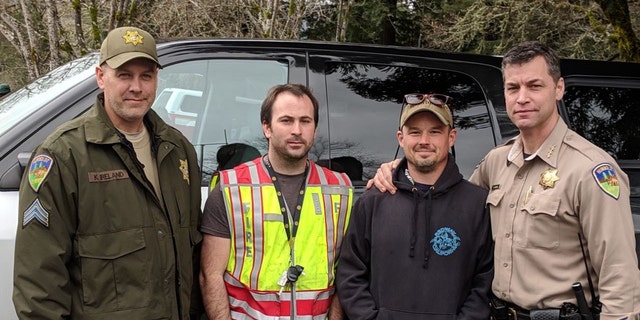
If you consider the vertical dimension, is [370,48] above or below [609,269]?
above

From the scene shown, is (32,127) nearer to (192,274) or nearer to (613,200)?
(192,274)

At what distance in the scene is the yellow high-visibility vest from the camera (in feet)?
8.11

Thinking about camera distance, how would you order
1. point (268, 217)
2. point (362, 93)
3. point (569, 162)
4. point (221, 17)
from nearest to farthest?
point (569, 162) < point (268, 217) < point (362, 93) < point (221, 17)

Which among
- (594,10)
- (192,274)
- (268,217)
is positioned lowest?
(192,274)

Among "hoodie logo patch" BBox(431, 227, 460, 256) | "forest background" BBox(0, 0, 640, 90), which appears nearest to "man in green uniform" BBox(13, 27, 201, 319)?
"hoodie logo patch" BBox(431, 227, 460, 256)

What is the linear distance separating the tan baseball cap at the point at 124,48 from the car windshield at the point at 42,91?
0.50 m

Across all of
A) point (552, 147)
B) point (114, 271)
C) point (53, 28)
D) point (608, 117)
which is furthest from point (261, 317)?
point (53, 28)

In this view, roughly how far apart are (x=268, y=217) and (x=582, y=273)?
3.75 feet

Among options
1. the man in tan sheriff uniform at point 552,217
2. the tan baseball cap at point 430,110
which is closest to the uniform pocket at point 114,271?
the man in tan sheriff uniform at point 552,217

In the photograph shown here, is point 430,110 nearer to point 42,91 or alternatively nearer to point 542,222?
point 542,222

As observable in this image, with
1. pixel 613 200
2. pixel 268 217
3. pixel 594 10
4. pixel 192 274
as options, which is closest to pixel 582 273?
pixel 613 200

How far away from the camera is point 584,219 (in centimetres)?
222

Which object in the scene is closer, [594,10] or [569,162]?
[569,162]

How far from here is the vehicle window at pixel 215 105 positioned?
2936 millimetres
